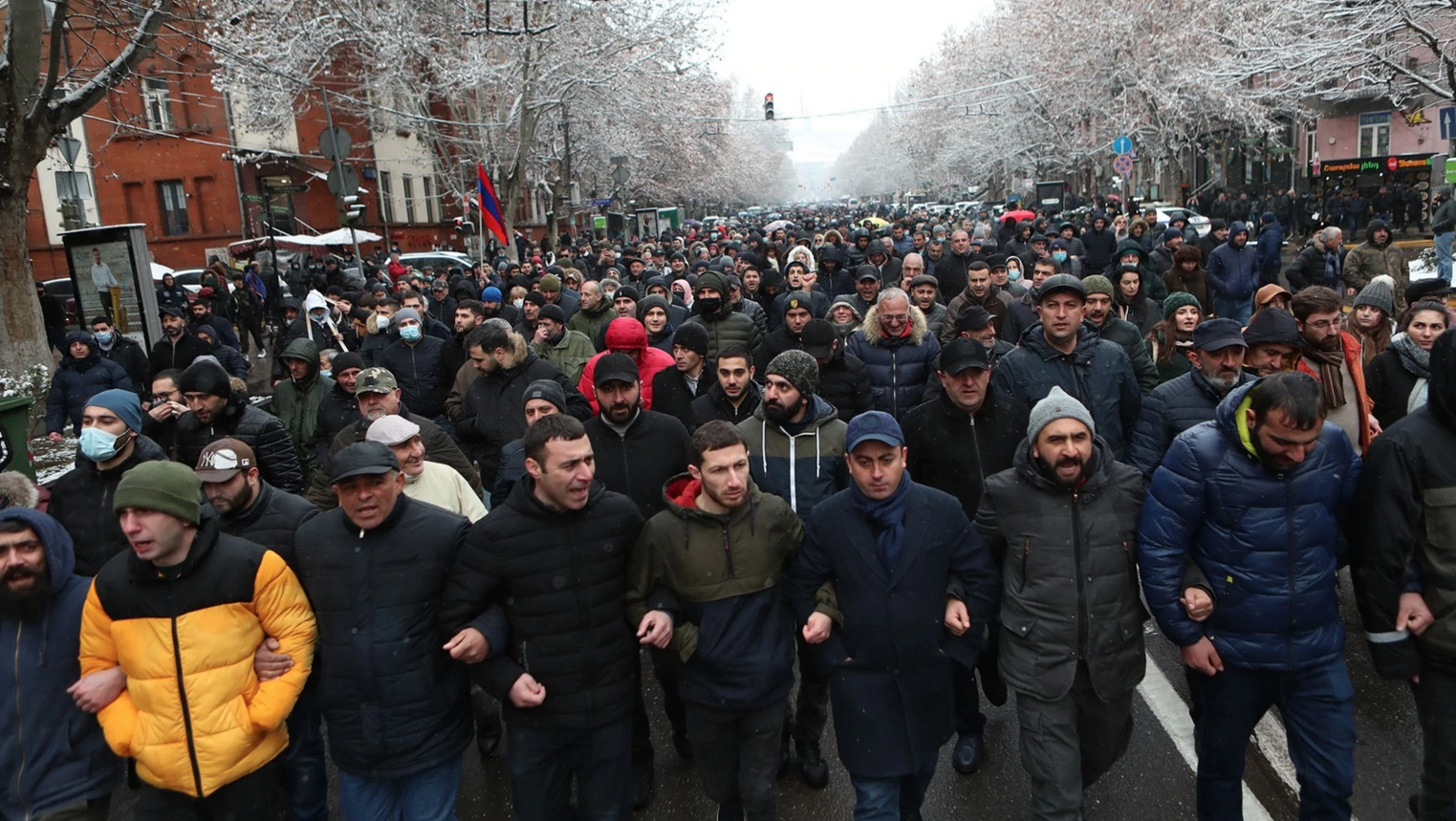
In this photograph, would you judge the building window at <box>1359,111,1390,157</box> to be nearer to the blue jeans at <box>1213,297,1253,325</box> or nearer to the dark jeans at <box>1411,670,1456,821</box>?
the blue jeans at <box>1213,297,1253,325</box>

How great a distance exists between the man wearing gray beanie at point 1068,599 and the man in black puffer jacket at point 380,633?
1930 mm

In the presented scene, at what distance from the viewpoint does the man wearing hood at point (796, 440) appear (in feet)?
15.5

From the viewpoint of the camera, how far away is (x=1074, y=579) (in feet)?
11.8

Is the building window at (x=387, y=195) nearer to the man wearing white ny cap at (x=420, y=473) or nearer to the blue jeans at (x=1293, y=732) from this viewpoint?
the man wearing white ny cap at (x=420, y=473)

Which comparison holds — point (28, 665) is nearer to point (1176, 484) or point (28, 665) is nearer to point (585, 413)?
point (585, 413)

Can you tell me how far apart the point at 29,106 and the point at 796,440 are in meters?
11.2

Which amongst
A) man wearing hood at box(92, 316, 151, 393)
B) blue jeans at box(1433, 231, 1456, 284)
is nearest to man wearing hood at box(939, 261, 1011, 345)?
man wearing hood at box(92, 316, 151, 393)

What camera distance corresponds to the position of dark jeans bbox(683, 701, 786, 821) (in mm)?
3768

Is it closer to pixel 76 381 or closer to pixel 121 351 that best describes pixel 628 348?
pixel 76 381

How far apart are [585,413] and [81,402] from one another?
5.42m

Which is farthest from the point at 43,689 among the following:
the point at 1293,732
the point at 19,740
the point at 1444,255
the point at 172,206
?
the point at 172,206

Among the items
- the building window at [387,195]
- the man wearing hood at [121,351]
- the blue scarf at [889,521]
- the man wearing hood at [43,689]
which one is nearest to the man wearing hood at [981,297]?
the blue scarf at [889,521]

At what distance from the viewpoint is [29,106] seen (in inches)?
454

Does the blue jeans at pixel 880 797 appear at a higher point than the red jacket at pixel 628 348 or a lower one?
lower
